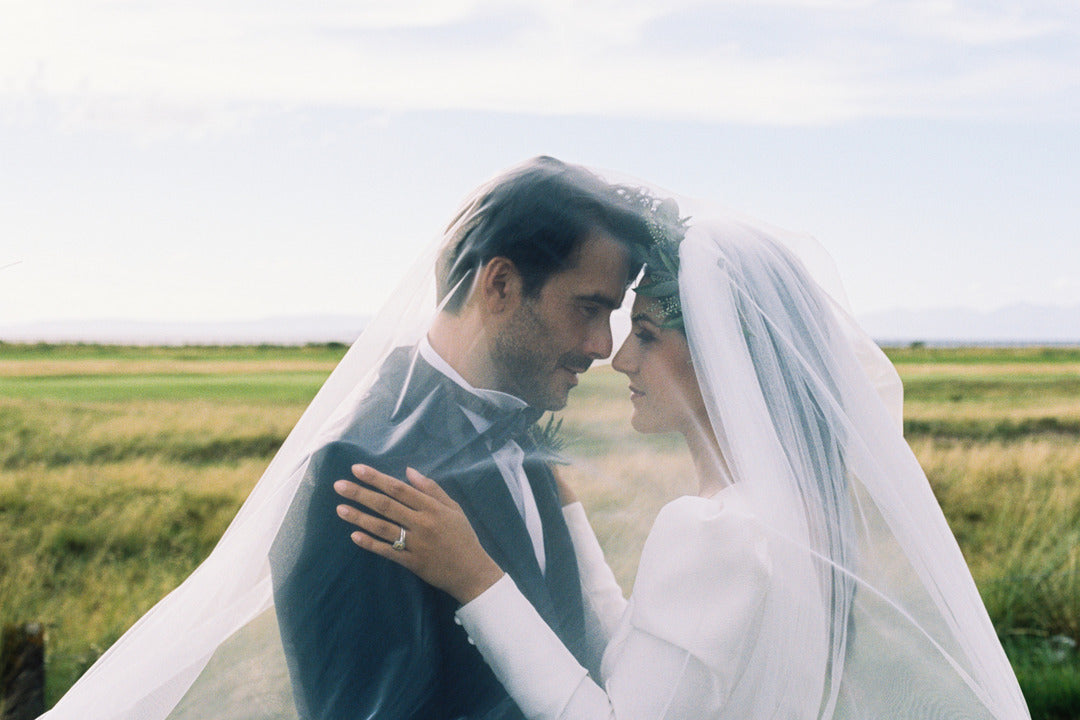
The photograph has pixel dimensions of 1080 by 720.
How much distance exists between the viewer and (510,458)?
2.63 meters

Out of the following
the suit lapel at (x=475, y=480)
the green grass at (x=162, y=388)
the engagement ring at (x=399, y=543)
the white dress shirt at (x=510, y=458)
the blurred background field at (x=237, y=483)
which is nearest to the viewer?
the engagement ring at (x=399, y=543)

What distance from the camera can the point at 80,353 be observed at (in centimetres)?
2239

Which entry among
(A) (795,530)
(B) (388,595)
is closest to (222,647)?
(B) (388,595)

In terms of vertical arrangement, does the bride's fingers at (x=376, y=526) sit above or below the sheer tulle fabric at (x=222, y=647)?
above

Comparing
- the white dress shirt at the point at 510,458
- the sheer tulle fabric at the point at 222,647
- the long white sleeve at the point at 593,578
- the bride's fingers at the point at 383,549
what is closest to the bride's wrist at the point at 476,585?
the bride's fingers at the point at 383,549

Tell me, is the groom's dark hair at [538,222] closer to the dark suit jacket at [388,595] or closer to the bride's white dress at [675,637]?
the dark suit jacket at [388,595]

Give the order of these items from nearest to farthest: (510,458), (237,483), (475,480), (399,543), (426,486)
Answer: (399,543)
(426,486)
(475,480)
(510,458)
(237,483)

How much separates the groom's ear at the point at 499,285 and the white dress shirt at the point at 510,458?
21 cm

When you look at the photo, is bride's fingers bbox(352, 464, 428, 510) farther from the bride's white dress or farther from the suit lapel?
the bride's white dress

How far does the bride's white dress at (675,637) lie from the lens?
7.49ft

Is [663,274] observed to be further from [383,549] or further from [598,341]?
[383,549]

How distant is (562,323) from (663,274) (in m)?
0.31

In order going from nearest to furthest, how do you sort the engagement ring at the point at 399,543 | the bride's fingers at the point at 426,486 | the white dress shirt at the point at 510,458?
1. the engagement ring at the point at 399,543
2. the bride's fingers at the point at 426,486
3. the white dress shirt at the point at 510,458

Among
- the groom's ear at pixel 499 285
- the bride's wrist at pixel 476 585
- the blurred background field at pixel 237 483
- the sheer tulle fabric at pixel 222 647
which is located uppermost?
the groom's ear at pixel 499 285
